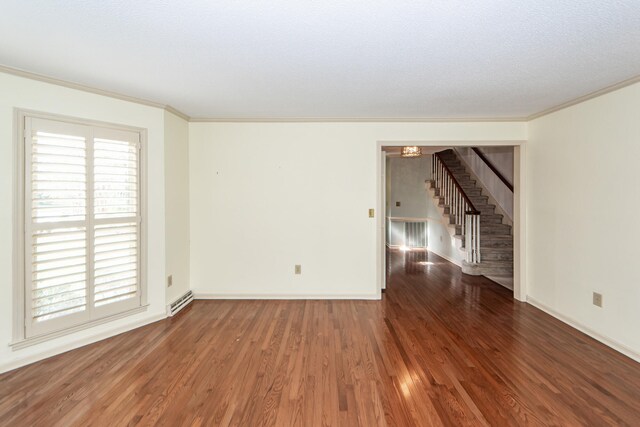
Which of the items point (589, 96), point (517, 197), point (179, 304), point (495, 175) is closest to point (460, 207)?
point (495, 175)

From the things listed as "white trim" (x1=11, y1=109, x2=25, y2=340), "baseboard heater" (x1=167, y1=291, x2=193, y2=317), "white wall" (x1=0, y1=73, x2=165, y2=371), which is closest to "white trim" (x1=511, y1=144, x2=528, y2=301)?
"baseboard heater" (x1=167, y1=291, x2=193, y2=317)

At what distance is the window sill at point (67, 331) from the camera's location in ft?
8.51

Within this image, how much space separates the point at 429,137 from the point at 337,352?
2909 mm

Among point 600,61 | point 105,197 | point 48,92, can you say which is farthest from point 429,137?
point 48,92

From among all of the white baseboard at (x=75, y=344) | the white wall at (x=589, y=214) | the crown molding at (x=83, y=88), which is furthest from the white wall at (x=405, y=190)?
the white baseboard at (x=75, y=344)

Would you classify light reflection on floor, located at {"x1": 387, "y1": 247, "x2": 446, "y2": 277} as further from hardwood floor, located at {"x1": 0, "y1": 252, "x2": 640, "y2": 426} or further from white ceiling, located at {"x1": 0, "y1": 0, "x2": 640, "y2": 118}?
white ceiling, located at {"x1": 0, "y1": 0, "x2": 640, "y2": 118}

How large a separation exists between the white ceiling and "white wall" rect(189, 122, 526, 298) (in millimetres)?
830

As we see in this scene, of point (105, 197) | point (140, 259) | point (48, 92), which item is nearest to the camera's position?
point (48, 92)

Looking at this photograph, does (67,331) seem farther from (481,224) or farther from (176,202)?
(481,224)

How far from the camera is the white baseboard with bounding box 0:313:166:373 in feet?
8.39

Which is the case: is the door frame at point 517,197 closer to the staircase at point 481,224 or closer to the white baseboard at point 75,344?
the staircase at point 481,224

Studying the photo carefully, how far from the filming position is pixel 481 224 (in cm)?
620

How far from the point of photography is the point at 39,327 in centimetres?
269

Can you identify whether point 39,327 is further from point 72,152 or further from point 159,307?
point 72,152
